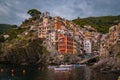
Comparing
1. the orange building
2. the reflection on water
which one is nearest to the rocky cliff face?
the orange building

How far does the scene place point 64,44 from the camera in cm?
18625

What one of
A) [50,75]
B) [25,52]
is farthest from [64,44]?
[50,75]

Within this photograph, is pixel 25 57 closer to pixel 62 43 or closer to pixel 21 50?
pixel 21 50

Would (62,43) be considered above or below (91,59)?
above

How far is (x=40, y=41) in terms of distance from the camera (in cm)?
18050

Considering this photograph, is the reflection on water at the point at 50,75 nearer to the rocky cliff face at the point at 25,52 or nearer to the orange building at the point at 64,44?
the rocky cliff face at the point at 25,52

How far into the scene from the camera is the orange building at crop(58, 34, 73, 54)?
18625cm

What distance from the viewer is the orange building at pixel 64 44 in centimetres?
18625

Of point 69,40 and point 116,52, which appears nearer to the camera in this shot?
point 116,52

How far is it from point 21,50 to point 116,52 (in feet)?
245

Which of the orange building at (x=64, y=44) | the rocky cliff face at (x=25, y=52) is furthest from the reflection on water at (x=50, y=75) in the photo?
the orange building at (x=64, y=44)

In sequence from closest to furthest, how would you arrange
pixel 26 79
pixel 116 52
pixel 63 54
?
pixel 26 79, pixel 116 52, pixel 63 54

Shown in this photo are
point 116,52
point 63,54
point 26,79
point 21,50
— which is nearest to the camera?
point 26,79

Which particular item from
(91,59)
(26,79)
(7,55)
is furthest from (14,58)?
(26,79)
